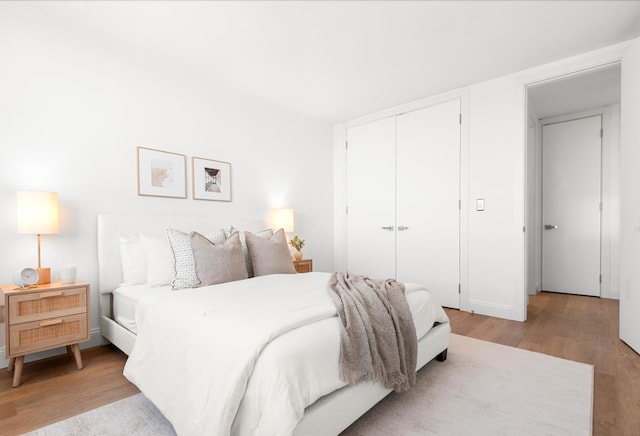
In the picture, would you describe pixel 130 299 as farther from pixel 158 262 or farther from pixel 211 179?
pixel 211 179

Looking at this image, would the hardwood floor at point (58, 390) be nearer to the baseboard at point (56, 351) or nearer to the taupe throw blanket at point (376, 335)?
the baseboard at point (56, 351)

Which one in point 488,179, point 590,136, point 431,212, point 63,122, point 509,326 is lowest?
point 509,326

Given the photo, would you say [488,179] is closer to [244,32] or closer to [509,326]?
[509,326]

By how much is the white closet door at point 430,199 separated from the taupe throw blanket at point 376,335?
2.09 m

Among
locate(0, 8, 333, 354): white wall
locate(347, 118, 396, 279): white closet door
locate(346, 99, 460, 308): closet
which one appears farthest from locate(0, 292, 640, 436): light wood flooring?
locate(347, 118, 396, 279): white closet door

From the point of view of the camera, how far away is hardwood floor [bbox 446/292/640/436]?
1.74 m

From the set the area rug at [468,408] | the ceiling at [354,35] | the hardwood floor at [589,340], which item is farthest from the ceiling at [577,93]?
the area rug at [468,408]

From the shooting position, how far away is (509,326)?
3.18m

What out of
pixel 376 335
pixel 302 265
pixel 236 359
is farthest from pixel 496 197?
pixel 236 359

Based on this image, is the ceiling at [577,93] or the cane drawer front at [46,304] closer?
the cane drawer front at [46,304]

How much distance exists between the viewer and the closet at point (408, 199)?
3902 millimetres

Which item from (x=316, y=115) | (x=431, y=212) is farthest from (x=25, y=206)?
(x=431, y=212)

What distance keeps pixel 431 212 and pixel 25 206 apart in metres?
3.80

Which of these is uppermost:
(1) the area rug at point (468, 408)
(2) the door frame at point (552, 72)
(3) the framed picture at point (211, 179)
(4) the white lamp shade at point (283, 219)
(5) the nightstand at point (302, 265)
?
(2) the door frame at point (552, 72)
